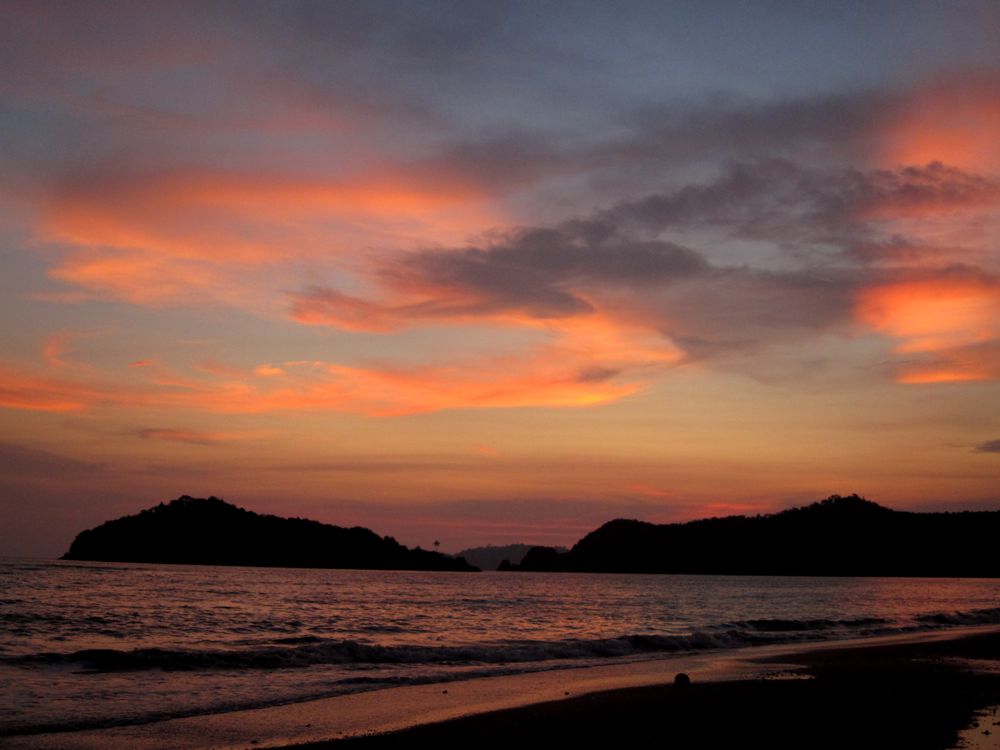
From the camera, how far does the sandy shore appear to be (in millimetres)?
13414

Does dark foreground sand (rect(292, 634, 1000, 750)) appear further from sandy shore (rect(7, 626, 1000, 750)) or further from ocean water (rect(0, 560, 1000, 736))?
ocean water (rect(0, 560, 1000, 736))

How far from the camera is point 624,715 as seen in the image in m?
16.0

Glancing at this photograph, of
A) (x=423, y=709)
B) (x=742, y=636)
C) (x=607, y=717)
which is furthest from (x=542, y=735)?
(x=742, y=636)

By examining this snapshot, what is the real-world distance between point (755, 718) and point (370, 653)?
1414 cm

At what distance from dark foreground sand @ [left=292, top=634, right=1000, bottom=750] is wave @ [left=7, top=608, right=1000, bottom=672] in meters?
Answer: 8.61

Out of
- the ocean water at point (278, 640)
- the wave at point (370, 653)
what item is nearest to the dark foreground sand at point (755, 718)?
the ocean water at point (278, 640)

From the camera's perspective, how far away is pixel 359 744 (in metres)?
13.0

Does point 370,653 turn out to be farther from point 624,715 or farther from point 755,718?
point 755,718

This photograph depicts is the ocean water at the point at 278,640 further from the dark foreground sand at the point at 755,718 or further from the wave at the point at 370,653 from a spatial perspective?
the dark foreground sand at the point at 755,718

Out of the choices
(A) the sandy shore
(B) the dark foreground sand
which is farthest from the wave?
(B) the dark foreground sand

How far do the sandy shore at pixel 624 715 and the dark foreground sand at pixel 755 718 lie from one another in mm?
32

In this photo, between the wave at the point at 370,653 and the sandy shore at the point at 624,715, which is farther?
the wave at the point at 370,653

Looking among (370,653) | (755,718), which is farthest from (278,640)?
(755,718)

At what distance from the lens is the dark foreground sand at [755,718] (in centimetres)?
1339
